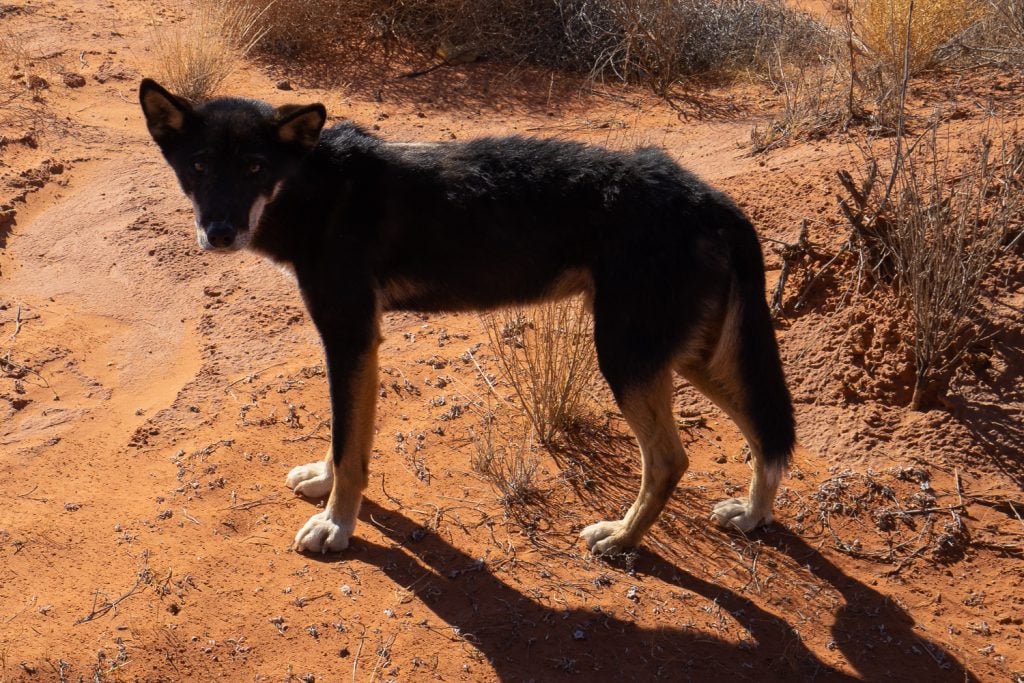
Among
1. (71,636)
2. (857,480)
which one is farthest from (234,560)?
(857,480)

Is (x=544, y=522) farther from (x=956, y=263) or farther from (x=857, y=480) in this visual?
(x=956, y=263)

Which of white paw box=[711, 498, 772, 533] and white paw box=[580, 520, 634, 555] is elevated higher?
white paw box=[711, 498, 772, 533]

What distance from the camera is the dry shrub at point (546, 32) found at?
9965mm

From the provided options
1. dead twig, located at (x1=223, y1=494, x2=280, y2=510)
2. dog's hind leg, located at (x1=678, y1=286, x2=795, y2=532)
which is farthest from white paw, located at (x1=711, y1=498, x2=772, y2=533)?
dead twig, located at (x1=223, y1=494, x2=280, y2=510)

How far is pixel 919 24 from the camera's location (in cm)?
843

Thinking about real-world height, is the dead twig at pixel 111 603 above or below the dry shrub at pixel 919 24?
below

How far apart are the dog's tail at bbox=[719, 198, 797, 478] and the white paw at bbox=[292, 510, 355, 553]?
178 cm

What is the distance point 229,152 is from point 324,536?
5.49ft

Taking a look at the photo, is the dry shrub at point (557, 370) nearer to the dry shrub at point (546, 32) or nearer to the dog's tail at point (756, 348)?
the dog's tail at point (756, 348)

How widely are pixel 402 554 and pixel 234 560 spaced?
717 millimetres

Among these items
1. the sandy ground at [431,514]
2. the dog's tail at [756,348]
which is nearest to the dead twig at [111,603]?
the sandy ground at [431,514]

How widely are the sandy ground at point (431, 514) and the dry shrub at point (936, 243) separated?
0.22m

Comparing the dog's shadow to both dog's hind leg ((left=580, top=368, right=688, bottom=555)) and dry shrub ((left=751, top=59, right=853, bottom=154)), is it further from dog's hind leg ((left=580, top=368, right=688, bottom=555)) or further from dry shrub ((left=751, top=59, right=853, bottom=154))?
dry shrub ((left=751, top=59, right=853, bottom=154))

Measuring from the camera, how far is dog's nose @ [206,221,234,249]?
3.95 metres
